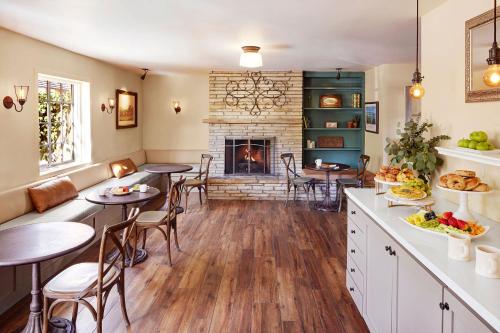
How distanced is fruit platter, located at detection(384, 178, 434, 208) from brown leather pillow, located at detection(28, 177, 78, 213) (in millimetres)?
3657

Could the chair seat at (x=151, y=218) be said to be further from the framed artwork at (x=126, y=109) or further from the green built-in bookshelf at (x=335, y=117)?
the green built-in bookshelf at (x=335, y=117)

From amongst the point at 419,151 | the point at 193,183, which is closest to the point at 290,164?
the point at 193,183

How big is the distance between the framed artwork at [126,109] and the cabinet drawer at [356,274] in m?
5.18

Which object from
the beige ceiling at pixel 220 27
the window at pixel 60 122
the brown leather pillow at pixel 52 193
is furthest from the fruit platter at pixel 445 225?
the window at pixel 60 122

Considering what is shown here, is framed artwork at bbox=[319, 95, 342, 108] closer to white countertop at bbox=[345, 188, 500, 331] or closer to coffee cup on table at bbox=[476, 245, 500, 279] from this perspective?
white countertop at bbox=[345, 188, 500, 331]

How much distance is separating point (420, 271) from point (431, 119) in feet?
6.04

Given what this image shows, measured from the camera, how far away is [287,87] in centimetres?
754

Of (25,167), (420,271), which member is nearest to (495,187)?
(420,271)

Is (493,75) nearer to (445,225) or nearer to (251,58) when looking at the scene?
(445,225)

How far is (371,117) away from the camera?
7.13 meters

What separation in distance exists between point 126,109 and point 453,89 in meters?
6.03

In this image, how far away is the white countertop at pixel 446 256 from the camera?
4.58 feet

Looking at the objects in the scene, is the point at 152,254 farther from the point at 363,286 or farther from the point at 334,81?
the point at 334,81

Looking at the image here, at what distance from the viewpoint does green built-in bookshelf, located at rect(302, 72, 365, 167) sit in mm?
7793
